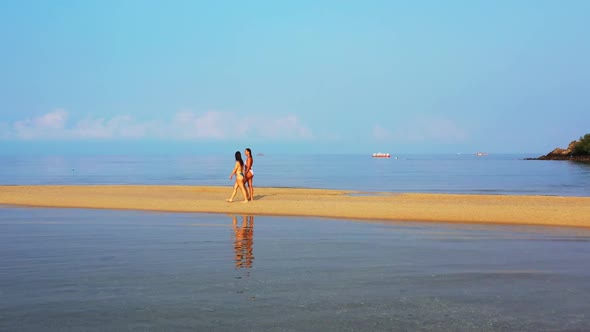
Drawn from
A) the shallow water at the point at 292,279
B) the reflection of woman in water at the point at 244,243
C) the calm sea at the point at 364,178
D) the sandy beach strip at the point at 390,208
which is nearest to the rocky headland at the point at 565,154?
the calm sea at the point at 364,178

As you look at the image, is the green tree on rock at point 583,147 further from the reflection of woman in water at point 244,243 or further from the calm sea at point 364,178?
the reflection of woman in water at point 244,243

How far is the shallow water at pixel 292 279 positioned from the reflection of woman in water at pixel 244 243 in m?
0.06

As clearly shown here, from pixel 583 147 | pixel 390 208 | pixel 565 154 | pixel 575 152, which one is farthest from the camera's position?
pixel 565 154

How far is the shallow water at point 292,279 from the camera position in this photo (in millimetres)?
8188

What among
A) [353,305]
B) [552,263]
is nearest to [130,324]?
[353,305]

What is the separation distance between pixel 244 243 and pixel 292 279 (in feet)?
15.9

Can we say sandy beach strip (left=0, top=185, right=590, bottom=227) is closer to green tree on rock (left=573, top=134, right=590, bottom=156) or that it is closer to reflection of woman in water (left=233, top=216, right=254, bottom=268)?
reflection of woman in water (left=233, top=216, right=254, bottom=268)

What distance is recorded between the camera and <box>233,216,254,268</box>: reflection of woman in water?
12.6m

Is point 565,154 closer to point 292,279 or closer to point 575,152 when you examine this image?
point 575,152

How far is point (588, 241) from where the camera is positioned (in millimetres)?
16203

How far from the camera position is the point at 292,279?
10766 mm

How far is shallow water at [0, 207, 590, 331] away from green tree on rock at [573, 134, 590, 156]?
466ft

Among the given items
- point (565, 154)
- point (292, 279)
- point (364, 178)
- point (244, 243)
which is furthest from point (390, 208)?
point (565, 154)

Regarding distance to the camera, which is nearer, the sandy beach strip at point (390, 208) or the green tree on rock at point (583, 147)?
the sandy beach strip at point (390, 208)
